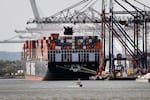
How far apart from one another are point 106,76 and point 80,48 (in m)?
7.67

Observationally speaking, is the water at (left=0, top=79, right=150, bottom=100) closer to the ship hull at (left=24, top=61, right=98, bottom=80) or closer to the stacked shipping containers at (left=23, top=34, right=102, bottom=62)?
the ship hull at (left=24, top=61, right=98, bottom=80)

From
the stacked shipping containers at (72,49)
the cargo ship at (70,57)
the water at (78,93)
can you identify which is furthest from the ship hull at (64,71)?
the water at (78,93)

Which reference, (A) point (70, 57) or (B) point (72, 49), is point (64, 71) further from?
(B) point (72, 49)

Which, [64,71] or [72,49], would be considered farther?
[72,49]

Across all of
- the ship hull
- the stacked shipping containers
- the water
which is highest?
the stacked shipping containers

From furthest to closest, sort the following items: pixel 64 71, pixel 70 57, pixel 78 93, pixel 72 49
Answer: pixel 70 57
pixel 72 49
pixel 64 71
pixel 78 93

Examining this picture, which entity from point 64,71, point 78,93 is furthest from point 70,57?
point 78,93

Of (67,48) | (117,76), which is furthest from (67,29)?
(117,76)

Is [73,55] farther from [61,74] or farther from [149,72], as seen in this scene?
[149,72]

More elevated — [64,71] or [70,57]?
[70,57]

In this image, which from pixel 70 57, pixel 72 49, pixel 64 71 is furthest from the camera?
pixel 70 57

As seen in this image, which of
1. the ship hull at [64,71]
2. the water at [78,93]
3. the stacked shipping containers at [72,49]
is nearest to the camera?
the water at [78,93]

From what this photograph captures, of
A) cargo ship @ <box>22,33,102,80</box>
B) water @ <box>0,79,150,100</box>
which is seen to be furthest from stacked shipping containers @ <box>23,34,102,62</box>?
water @ <box>0,79,150,100</box>

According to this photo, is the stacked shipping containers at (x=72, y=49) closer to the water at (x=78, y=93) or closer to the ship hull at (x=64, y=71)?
the ship hull at (x=64, y=71)
